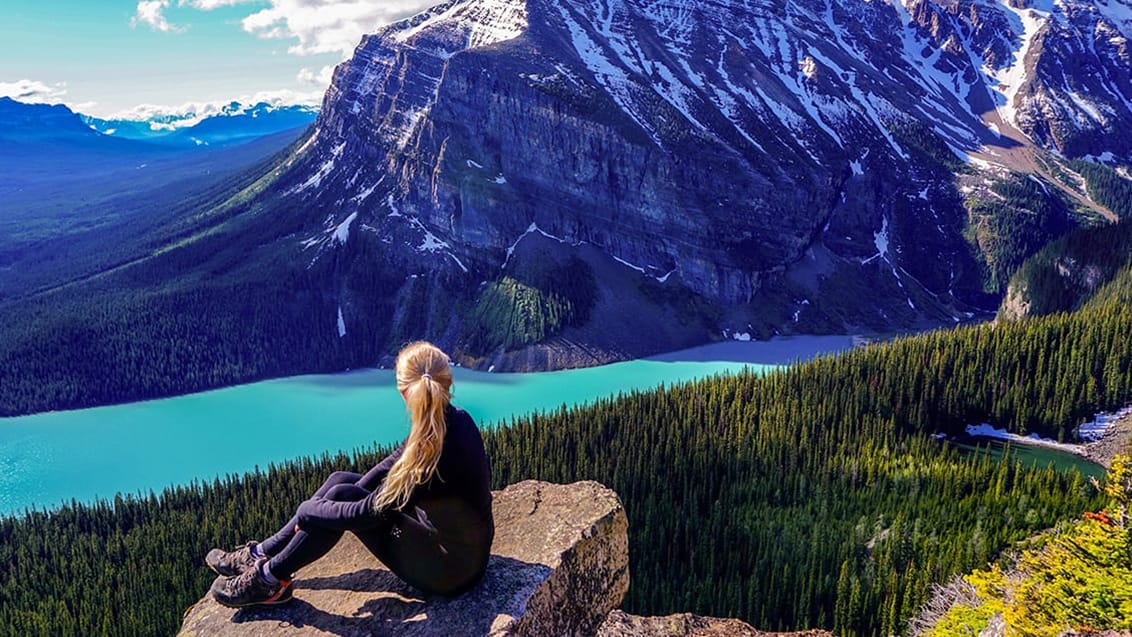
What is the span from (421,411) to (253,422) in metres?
113

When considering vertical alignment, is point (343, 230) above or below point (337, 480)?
below

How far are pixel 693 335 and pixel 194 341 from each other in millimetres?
93350

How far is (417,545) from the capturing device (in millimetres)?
10406

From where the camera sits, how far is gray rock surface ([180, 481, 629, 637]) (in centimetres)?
1054

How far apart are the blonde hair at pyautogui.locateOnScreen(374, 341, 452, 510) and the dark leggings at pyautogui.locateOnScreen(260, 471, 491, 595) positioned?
636mm

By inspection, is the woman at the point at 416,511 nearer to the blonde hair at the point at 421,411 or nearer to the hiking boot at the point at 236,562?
the blonde hair at the point at 421,411

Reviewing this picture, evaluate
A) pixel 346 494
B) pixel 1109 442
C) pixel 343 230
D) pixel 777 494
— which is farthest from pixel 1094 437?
pixel 343 230

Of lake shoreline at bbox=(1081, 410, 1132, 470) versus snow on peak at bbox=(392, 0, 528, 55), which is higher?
snow on peak at bbox=(392, 0, 528, 55)

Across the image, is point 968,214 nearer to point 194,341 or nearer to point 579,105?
point 579,105

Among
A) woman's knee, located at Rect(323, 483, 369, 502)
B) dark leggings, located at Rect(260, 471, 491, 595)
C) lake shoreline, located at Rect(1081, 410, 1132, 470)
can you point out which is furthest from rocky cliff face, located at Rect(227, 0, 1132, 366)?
woman's knee, located at Rect(323, 483, 369, 502)

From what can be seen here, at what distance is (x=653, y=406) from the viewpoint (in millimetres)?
87000

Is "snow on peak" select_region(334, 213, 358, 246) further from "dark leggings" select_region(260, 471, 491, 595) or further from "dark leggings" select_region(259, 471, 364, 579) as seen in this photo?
"dark leggings" select_region(260, 471, 491, 595)

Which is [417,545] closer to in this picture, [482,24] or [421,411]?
[421,411]

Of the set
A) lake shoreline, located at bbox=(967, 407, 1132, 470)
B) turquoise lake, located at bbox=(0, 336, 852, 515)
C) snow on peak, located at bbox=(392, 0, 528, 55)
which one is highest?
snow on peak, located at bbox=(392, 0, 528, 55)
